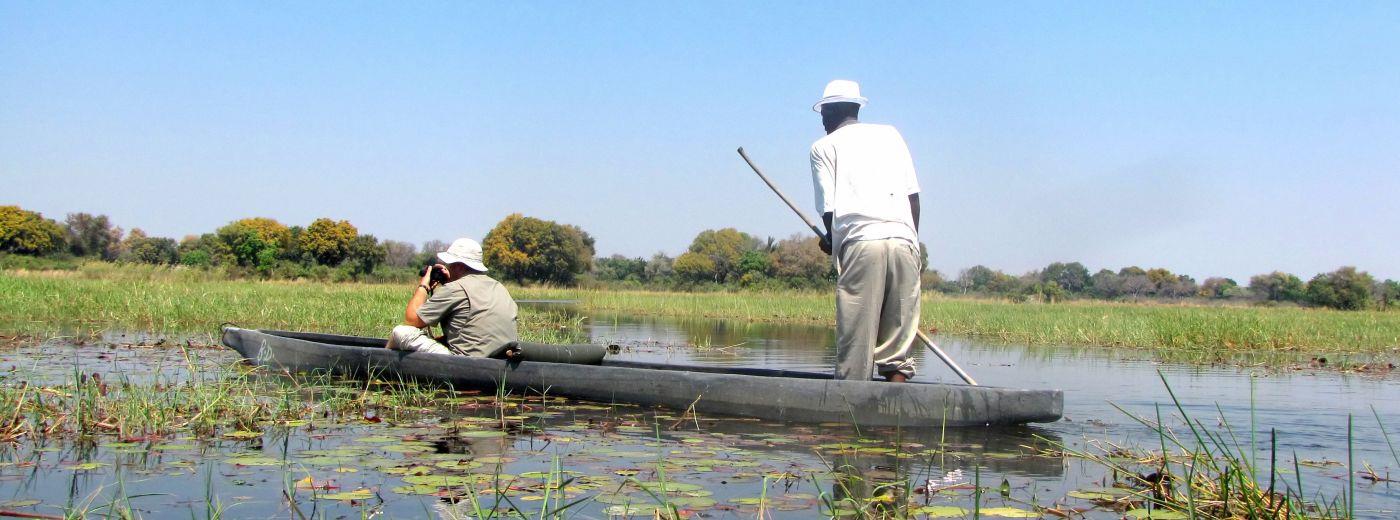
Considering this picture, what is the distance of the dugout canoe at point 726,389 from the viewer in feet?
15.6

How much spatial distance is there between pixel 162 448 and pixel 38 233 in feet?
178

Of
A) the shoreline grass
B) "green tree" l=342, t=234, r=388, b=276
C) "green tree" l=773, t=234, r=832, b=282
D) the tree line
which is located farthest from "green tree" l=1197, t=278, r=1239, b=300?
the shoreline grass

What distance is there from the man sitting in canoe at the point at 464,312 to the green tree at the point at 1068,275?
83.6 metres

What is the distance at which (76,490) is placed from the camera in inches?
123

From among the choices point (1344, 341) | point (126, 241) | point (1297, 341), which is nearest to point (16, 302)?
point (1297, 341)

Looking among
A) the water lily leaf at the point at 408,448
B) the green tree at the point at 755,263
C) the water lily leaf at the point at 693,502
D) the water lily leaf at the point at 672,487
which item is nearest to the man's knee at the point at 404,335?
the water lily leaf at the point at 408,448

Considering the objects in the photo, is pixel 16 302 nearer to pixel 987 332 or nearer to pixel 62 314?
pixel 62 314

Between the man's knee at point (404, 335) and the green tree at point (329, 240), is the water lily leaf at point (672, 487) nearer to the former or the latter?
the man's knee at point (404, 335)

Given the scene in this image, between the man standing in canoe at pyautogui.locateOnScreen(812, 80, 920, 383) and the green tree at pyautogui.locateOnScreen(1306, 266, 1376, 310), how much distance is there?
4071 cm

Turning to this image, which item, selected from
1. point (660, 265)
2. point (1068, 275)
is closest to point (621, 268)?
point (660, 265)

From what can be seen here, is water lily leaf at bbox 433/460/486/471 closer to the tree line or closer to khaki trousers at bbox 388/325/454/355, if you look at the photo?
khaki trousers at bbox 388/325/454/355

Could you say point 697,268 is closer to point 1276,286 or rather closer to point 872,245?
point 1276,286

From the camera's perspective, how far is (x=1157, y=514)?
2967 mm

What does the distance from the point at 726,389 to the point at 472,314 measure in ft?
6.01
